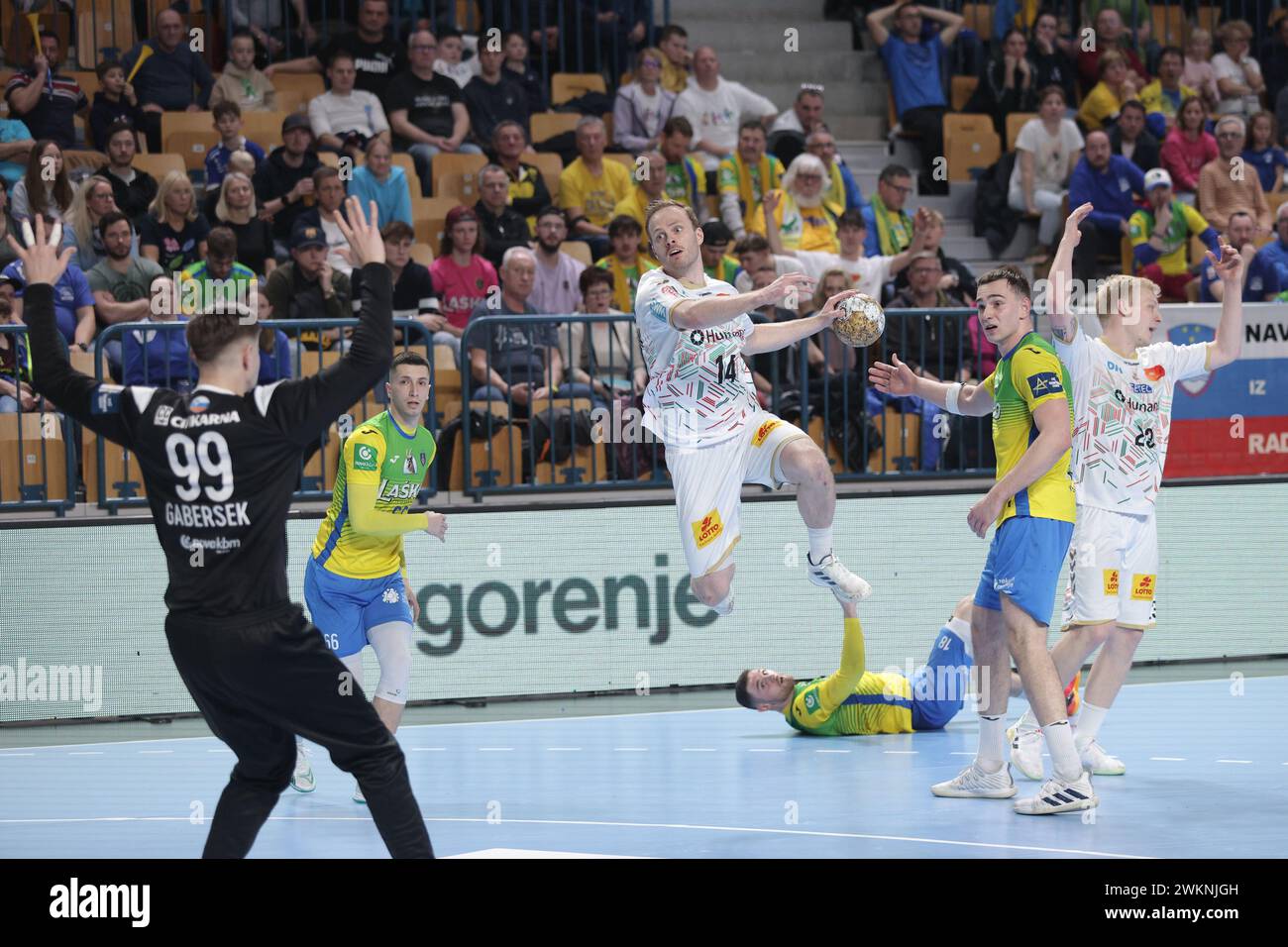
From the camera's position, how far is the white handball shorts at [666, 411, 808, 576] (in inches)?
352

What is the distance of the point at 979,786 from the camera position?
8.30 metres

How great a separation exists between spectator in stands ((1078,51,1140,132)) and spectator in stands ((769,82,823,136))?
303 centimetres

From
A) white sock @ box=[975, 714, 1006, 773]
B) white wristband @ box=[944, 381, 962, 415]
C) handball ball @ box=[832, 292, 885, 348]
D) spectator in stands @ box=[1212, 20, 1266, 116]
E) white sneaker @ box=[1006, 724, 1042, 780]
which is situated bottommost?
white sneaker @ box=[1006, 724, 1042, 780]

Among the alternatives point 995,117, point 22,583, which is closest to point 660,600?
point 22,583

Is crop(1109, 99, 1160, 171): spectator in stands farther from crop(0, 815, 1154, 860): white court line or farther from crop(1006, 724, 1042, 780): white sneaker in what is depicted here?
crop(0, 815, 1154, 860): white court line

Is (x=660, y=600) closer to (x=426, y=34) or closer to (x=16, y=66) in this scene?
(x=426, y=34)

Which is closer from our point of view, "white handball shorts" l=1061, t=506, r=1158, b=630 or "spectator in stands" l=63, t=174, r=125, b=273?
"white handball shorts" l=1061, t=506, r=1158, b=630

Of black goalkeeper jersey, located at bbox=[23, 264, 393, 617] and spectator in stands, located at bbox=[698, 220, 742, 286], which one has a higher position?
spectator in stands, located at bbox=[698, 220, 742, 286]

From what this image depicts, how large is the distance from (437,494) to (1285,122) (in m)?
11.4

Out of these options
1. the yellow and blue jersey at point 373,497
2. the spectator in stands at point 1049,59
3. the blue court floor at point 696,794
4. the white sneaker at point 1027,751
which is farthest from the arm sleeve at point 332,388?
the spectator in stands at point 1049,59

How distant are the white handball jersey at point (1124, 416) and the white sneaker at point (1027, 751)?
1228mm

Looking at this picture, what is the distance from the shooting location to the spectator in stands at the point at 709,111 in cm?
1653

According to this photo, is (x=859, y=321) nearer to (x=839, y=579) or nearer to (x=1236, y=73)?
(x=839, y=579)

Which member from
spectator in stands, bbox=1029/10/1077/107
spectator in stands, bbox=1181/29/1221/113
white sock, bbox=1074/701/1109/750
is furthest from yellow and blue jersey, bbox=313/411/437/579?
spectator in stands, bbox=1181/29/1221/113
